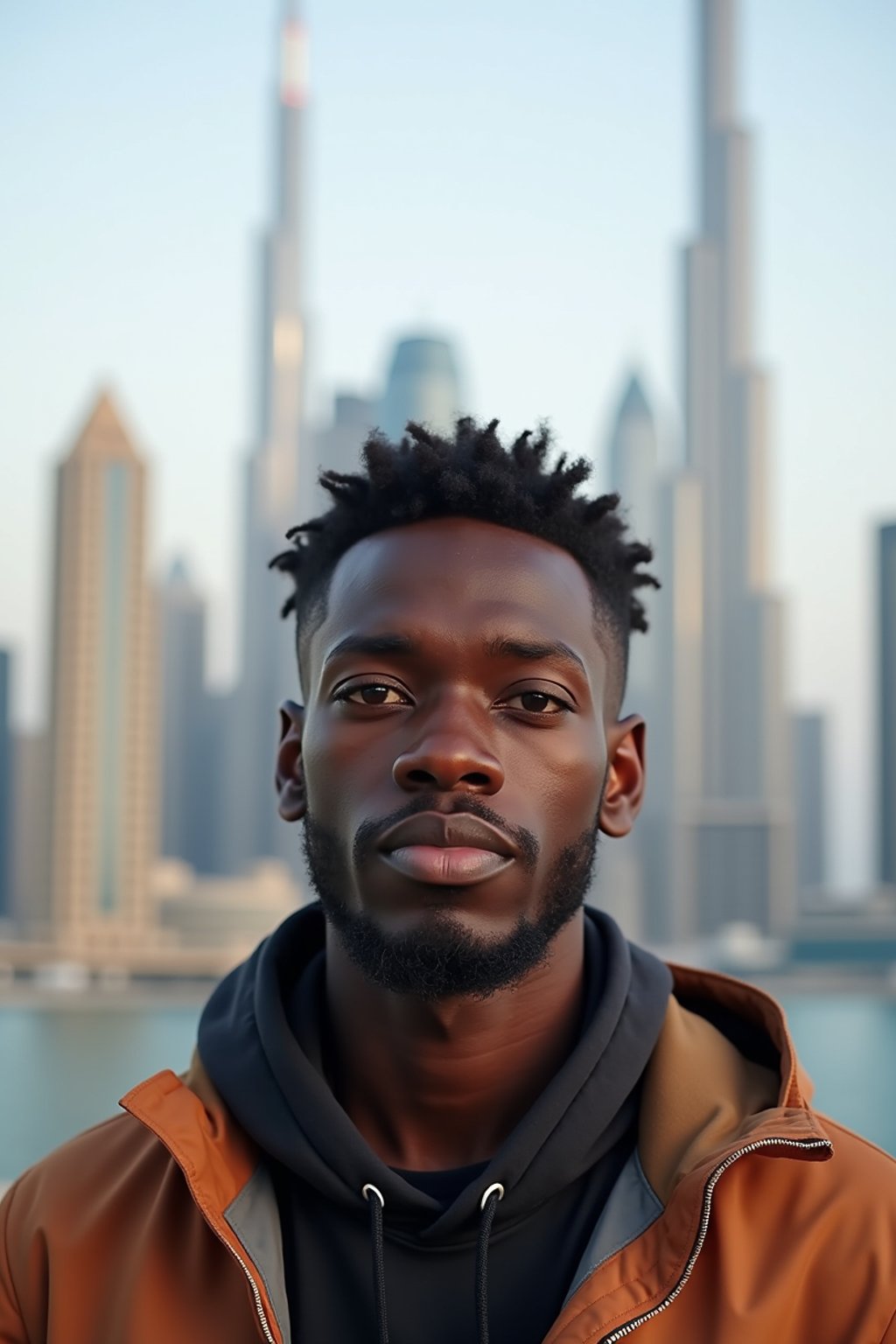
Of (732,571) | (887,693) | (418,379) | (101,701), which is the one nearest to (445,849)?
(101,701)

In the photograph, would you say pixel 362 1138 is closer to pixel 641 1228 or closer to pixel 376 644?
pixel 641 1228

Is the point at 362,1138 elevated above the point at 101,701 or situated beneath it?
situated beneath

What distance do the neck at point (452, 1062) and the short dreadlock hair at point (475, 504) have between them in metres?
0.43

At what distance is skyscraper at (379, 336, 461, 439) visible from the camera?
336 ft

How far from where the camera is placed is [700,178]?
11150 centimetres

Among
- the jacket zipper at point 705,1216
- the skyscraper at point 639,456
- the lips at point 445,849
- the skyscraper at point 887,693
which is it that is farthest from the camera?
the skyscraper at point 639,456

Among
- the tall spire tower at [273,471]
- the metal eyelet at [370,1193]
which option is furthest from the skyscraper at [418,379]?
the metal eyelet at [370,1193]

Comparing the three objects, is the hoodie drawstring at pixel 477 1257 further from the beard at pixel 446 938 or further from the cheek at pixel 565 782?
the cheek at pixel 565 782

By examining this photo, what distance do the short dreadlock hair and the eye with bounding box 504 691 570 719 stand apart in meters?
0.21

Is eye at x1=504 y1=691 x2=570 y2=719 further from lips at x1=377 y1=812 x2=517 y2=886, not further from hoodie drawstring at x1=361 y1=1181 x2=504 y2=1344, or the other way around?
hoodie drawstring at x1=361 y1=1181 x2=504 y2=1344

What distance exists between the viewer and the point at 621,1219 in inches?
68.2

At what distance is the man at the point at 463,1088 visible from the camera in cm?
170

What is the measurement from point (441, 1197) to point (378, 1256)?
14 centimetres

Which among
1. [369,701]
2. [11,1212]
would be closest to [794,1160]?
[369,701]
